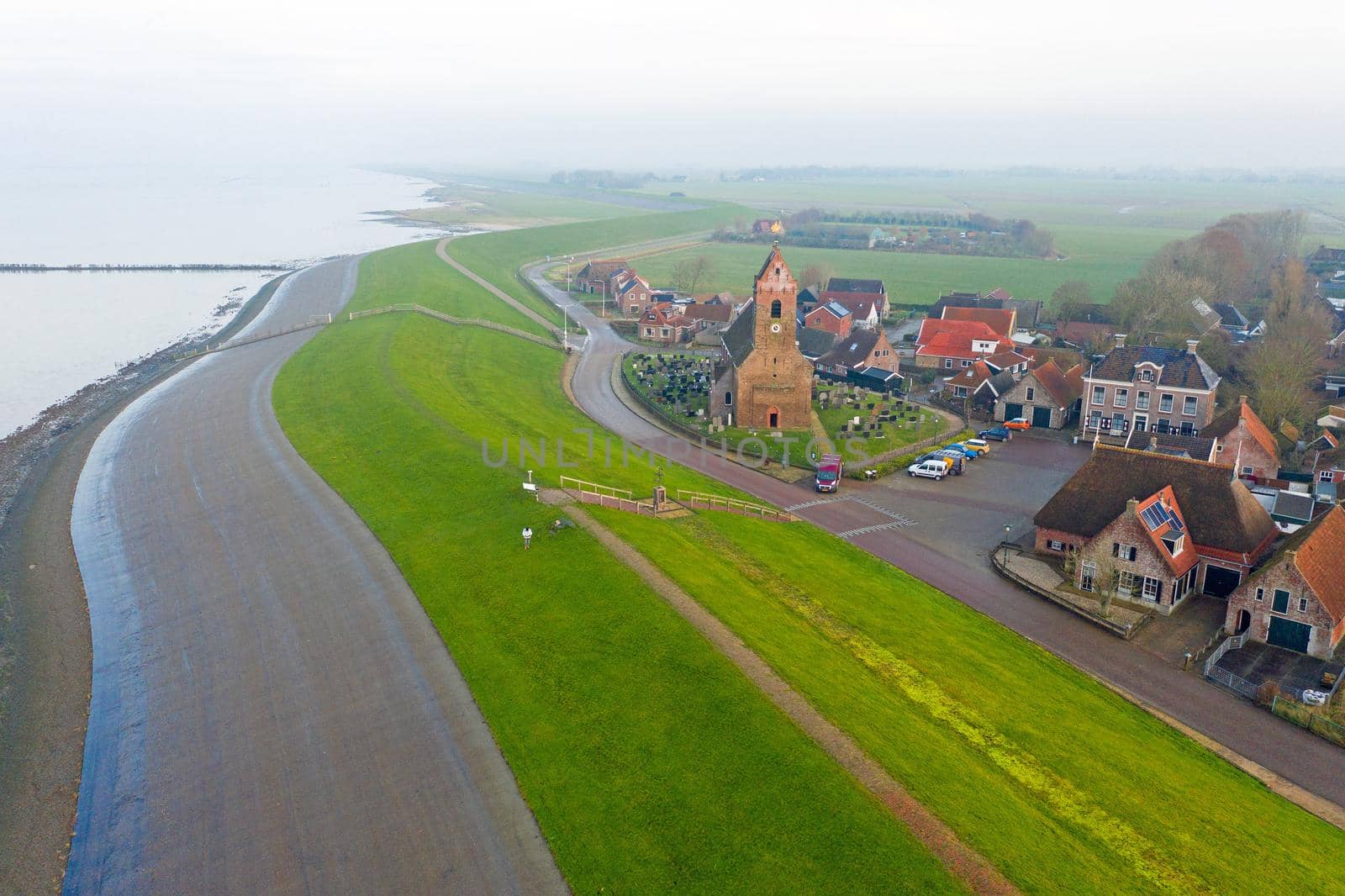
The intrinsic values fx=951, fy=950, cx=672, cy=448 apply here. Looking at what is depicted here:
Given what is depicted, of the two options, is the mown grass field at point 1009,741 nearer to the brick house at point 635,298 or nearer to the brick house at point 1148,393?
the brick house at point 1148,393

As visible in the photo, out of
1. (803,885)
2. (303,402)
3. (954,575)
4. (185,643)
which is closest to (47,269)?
(303,402)

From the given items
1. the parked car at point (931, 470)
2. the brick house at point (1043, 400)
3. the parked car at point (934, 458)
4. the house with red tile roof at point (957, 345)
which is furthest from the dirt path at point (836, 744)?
the house with red tile roof at point (957, 345)

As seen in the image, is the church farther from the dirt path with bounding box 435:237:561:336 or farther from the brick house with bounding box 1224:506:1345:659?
the dirt path with bounding box 435:237:561:336

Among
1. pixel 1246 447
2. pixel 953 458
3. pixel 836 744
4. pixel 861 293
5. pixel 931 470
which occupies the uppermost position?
pixel 861 293

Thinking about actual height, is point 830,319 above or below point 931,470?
above

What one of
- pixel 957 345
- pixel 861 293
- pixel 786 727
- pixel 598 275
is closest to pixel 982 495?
pixel 786 727

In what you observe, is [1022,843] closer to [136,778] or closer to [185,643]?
[136,778]

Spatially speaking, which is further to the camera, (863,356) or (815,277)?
(815,277)

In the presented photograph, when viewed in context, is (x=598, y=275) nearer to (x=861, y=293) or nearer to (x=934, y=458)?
(x=861, y=293)
